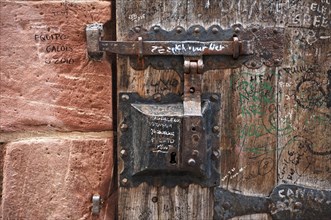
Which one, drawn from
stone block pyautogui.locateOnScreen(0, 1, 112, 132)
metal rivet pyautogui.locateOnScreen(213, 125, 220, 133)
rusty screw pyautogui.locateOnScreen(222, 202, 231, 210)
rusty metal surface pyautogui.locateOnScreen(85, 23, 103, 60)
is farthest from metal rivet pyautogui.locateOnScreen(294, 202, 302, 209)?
rusty metal surface pyautogui.locateOnScreen(85, 23, 103, 60)

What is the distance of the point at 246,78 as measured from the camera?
127 cm

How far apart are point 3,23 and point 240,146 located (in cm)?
69

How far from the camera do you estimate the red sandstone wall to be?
124 cm

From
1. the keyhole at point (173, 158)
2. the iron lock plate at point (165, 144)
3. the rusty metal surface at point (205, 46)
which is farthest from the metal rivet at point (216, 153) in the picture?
the rusty metal surface at point (205, 46)

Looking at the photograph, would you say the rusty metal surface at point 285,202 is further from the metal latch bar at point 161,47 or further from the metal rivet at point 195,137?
the metal latch bar at point 161,47

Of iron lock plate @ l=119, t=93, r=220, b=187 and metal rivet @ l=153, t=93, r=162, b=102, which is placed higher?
metal rivet @ l=153, t=93, r=162, b=102

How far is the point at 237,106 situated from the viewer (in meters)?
1.28

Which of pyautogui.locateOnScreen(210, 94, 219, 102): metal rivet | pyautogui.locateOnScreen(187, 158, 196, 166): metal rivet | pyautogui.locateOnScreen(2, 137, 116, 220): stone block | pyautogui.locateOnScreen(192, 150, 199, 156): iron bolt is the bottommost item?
pyautogui.locateOnScreen(2, 137, 116, 220): stone block

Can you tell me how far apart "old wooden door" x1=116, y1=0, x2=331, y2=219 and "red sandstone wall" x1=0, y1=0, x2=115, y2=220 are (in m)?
0.06

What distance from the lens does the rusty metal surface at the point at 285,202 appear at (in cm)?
129

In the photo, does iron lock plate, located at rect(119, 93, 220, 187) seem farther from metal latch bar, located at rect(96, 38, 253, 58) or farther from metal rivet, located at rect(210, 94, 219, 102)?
metal latch bar, located at rect(96, 38, 253, 58)

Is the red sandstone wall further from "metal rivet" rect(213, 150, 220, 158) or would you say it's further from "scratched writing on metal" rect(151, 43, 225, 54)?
"metal rivet" rect(213, 150, 220, 158)

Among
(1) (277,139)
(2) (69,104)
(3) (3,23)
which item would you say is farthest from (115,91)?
(1) (277,139)

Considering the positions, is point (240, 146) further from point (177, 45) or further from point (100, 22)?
point (100, 22)
